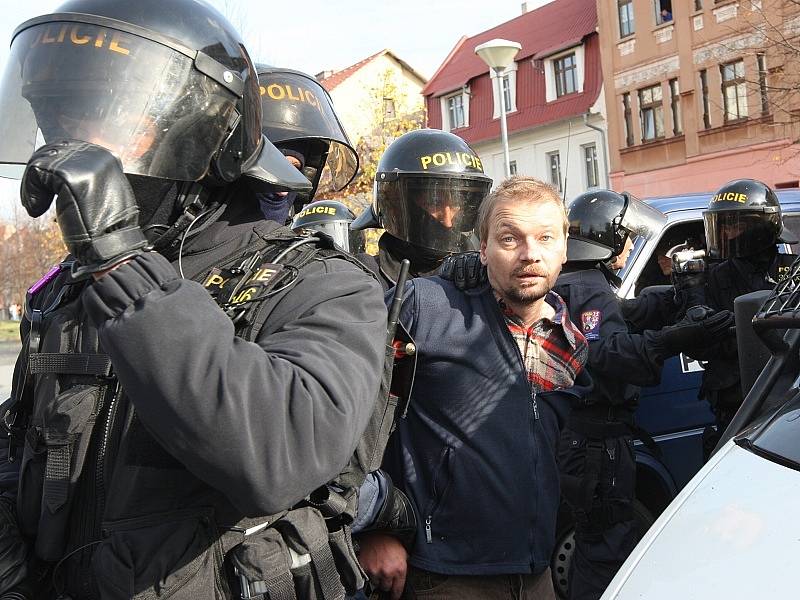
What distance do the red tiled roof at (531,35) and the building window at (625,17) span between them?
181 cm

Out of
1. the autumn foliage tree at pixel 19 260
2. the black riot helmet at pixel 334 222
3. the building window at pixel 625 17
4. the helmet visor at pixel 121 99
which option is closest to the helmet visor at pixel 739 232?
the black riot helmet at pixel 334 222

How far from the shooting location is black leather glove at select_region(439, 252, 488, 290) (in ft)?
8.89

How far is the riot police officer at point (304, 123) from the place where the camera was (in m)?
3.32

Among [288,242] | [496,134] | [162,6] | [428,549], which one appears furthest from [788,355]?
[496,134]

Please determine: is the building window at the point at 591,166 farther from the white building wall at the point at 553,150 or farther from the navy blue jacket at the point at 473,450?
the navy blue jacket at the point at 473,450

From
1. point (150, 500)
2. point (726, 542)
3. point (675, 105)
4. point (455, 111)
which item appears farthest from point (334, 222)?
point (455, 111)

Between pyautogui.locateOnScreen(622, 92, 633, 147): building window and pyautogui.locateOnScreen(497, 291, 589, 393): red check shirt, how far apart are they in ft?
82.6

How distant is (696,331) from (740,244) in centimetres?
118

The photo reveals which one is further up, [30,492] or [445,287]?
[445,287]

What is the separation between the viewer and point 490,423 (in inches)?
99.1

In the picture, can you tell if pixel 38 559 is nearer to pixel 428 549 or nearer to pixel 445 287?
pixel 428 549

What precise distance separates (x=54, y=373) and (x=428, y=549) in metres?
1.22

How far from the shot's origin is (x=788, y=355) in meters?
2.35

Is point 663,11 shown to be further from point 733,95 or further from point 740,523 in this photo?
point 740,523
